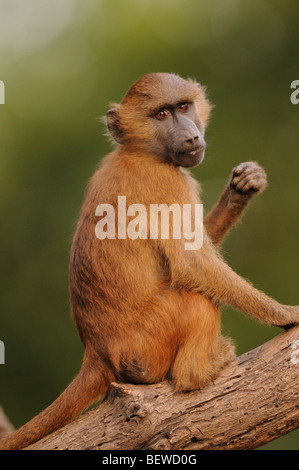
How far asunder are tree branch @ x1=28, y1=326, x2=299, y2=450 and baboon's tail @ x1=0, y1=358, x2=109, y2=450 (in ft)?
0.35

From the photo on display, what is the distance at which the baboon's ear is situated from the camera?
6609mm

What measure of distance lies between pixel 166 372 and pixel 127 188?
6.08ft

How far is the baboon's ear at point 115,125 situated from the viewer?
661 centimetres

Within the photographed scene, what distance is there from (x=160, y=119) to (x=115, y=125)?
1.72 ft

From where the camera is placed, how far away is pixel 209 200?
12.3 metres

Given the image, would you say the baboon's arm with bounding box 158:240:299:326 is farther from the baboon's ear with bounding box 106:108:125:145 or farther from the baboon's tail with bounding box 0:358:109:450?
the baboon's ear with bounding box 106:108:125:145

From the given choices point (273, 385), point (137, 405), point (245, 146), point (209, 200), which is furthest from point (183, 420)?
point (245, 146)

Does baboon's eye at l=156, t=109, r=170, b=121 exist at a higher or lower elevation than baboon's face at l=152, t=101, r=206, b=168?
higher

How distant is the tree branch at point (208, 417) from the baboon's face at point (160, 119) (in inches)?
89.2

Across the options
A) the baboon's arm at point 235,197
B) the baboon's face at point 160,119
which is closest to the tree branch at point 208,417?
the baboon's arm at point 235,197

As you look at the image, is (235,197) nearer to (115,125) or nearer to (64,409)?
(115,125)

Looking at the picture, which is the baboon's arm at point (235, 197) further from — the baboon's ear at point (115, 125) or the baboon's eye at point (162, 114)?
the baboon's ear at point (115, 125)

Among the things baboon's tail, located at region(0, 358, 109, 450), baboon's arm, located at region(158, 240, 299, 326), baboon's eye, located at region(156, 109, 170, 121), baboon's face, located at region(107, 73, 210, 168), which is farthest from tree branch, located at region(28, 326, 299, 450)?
baboon's eye, located at region(156, 109, 170, 121)

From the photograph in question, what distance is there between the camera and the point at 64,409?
557 centimetres
